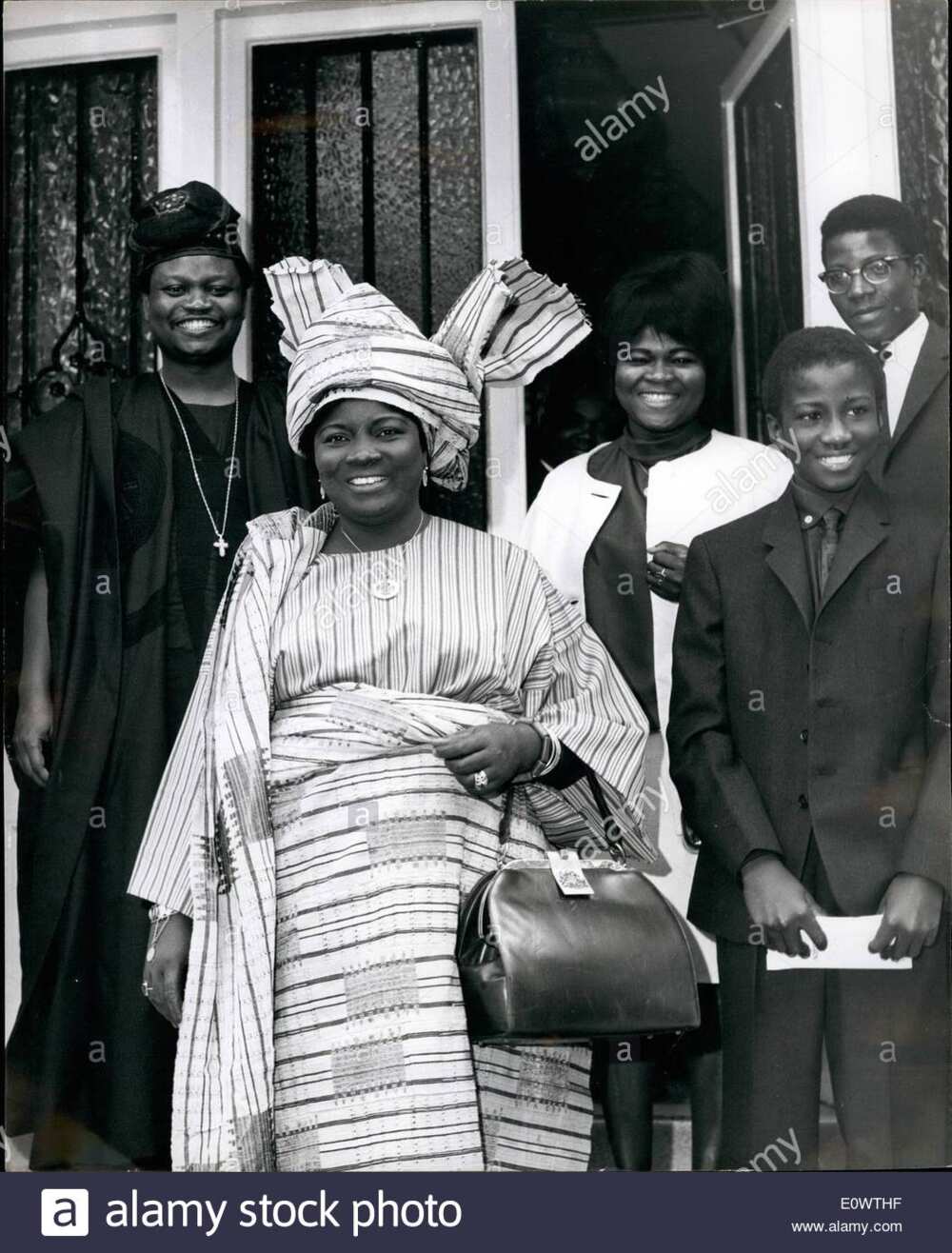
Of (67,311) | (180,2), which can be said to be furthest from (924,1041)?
(180,2)

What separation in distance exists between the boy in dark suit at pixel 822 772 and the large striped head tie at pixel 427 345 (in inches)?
22.9

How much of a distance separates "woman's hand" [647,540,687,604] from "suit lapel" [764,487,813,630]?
0.68 ft

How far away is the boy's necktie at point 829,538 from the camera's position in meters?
3.91

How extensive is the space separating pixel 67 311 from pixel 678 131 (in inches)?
61.5

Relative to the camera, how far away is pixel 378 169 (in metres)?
4.29

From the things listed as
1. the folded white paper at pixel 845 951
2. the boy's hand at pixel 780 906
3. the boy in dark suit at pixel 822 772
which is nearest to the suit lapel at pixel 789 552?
the boy in dark suit at pixel 822 772

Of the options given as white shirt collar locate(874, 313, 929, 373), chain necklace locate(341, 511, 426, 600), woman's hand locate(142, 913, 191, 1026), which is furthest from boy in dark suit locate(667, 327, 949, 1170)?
woman's hand locate(142, 913, 191, 1026)

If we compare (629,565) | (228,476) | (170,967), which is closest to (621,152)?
(629,565)

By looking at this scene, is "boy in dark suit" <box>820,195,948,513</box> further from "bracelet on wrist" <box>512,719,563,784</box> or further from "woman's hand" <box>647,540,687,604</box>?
"bracelet on wrist" <box>512,719,563,784</box>

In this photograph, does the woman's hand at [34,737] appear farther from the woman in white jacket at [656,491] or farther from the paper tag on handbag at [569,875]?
the paper tag on handbag at [569,875]

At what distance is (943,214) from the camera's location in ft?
13.6

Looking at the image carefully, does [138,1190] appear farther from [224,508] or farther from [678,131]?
[678,131]

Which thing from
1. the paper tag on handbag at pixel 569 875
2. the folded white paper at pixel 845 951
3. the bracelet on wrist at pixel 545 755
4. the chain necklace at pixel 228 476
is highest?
the chain necklace at pixel 228 476

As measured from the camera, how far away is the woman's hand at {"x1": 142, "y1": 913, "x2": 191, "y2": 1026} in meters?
3.55
